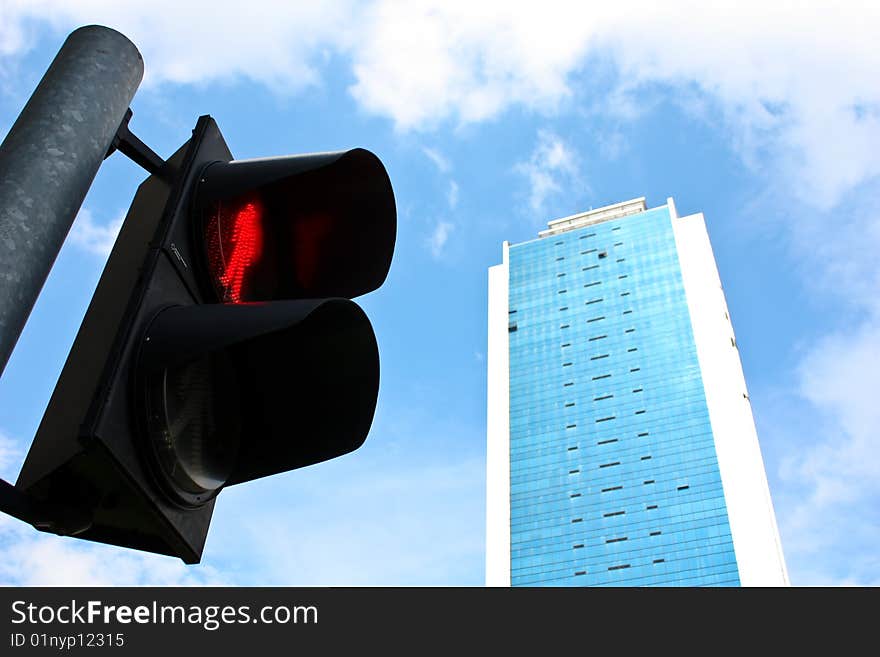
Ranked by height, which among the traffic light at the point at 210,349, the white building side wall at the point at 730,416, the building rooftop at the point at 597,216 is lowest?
the traffic light at the point at 210,349

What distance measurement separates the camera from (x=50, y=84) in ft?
5.32

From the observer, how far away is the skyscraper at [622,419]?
5959 cm

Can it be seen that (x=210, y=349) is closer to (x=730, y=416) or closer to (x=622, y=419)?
(x=730, y=416)

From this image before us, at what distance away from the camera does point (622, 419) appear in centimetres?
6775

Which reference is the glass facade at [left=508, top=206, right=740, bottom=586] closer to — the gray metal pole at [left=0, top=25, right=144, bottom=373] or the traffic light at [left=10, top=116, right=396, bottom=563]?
the traffic light at [left=10, top=116, right=396, bottom=563]

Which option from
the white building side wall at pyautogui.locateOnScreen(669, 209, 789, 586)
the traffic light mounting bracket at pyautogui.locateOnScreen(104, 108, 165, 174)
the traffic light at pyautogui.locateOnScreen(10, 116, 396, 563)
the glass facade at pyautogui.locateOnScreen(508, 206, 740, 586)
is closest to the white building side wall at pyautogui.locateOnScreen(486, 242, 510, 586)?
the glass facade at pyautogui.locateOnScreen(508, 206, 740, 586)

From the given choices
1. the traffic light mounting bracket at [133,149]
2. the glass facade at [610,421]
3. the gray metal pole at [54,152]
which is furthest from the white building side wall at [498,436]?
the gray metal pole at [54,152]

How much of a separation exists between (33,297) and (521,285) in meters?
79.9

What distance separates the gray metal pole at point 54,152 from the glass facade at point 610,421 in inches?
2341

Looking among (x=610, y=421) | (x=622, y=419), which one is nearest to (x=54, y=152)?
(x=622, y=419)

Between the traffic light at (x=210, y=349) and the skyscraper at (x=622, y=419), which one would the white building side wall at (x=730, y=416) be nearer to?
the skyscraper at (x=622, y=419)

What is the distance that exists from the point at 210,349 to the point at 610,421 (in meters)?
68.6

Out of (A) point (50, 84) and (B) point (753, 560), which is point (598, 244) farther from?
(A) point (50, 84)
